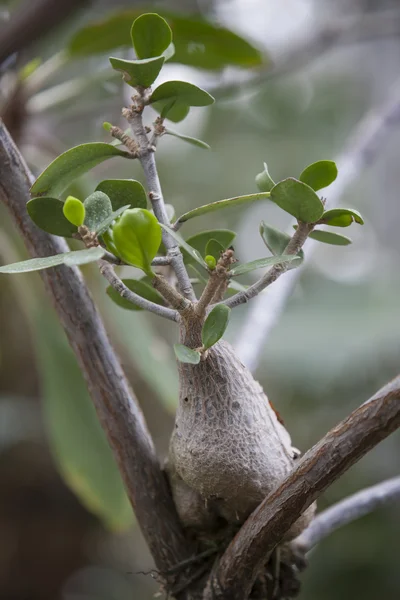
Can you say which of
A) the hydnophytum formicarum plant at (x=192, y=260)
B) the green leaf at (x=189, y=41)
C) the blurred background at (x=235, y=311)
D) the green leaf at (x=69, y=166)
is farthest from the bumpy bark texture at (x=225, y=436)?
the green leaf at (x=189, y=41)

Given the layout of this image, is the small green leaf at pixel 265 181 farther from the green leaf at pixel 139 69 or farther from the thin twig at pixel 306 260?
the thin twig at pixel 306 260

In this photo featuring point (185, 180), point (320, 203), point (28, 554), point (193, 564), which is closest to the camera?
point (320, 203)

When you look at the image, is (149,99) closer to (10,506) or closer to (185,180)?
(10,506)

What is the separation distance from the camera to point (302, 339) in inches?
60.4

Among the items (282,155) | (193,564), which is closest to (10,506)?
(193,564)

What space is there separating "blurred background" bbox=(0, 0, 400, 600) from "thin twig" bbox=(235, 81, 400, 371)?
0.06ft

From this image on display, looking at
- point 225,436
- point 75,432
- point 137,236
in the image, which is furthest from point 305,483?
point 75,432

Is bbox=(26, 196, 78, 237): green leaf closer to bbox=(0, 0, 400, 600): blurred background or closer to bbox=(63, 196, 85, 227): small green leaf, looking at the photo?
bbox=(63, 196, 85, 227): small green leaf

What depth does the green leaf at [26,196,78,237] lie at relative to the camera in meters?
0.29

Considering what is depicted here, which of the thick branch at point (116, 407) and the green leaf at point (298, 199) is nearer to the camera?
the green leaf at point (298, 199)

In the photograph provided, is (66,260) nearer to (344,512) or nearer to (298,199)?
(298,199)

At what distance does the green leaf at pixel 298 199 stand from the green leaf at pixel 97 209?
0.26ft

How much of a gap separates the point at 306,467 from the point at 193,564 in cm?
14

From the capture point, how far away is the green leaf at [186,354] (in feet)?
0.91
